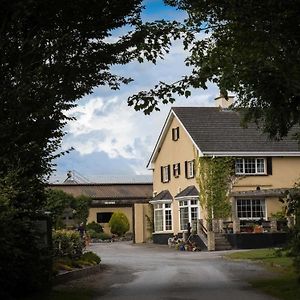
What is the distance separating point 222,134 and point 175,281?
27.2 metres

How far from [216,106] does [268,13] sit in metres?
39.6

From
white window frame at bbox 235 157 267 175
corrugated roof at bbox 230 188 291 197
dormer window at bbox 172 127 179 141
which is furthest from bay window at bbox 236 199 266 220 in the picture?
dormer window at bbox 172 127 179 141

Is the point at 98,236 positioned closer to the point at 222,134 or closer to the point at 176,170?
the point at 176,170

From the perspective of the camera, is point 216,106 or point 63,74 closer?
point 63,74

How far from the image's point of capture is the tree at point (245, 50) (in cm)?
1339

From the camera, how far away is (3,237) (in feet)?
44.1

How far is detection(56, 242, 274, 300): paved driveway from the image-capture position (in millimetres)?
16844

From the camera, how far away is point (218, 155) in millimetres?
45031

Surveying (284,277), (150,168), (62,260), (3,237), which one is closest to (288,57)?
(3,237)

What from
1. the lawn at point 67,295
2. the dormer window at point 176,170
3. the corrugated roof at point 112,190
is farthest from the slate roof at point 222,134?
the lawn at point 67,295

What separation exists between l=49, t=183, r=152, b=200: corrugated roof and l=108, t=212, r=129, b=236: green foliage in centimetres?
460

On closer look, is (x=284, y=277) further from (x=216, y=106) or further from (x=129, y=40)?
(x=216, y=106)

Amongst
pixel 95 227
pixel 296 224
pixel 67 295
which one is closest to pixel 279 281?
pixel 296 224

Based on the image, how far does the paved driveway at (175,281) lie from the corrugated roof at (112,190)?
36178mm
